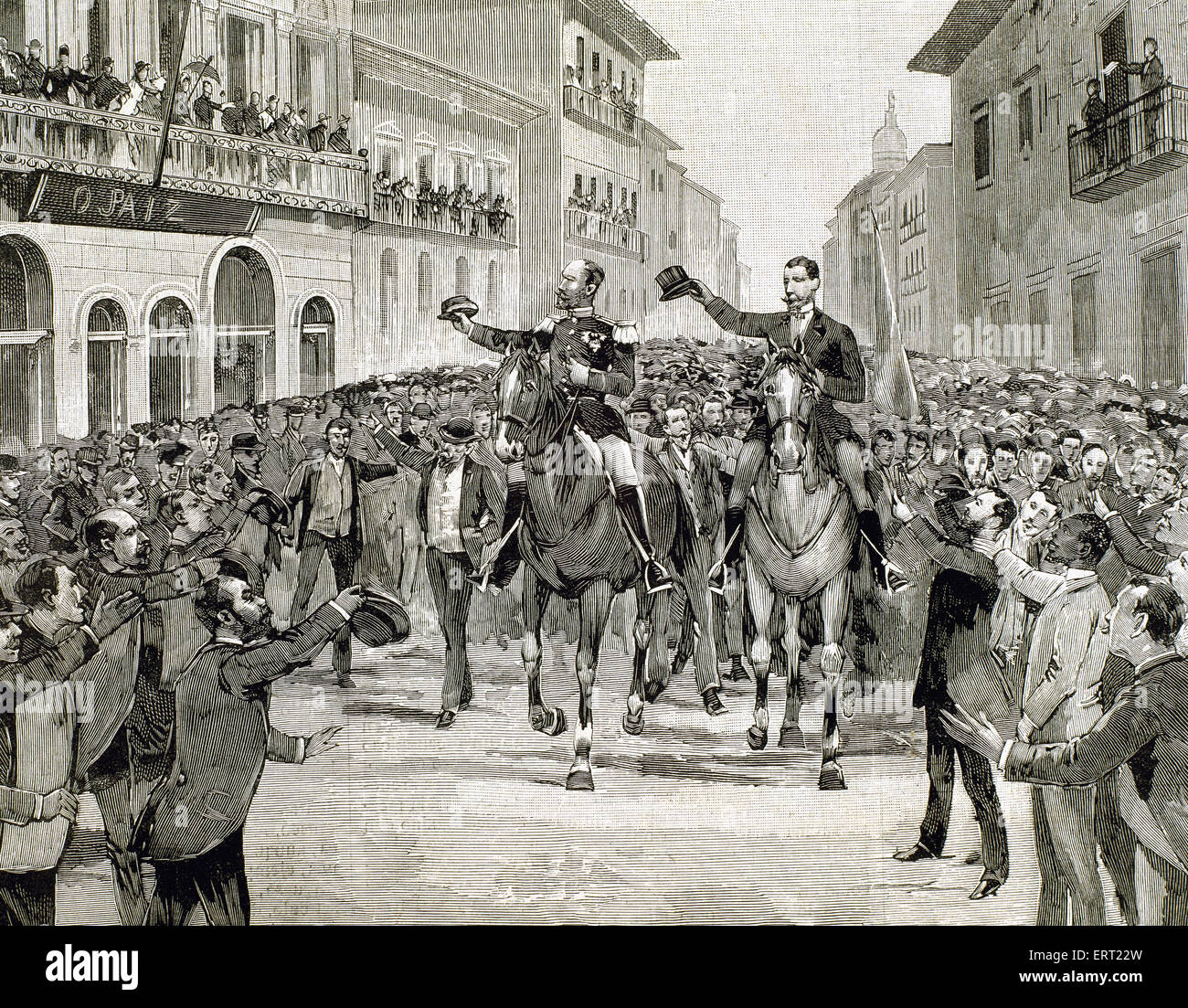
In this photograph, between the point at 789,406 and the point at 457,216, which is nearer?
the point at 789,406

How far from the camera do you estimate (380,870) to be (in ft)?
18.8

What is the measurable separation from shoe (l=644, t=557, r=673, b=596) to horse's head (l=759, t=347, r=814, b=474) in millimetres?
742

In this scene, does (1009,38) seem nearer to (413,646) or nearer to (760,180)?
(760,180)

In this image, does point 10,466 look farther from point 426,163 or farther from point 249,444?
point 426,163

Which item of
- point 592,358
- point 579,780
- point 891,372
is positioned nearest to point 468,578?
point 579,780

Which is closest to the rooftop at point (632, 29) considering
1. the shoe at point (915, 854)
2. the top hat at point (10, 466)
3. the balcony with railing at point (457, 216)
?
the balcony with railing at point (457, 216)

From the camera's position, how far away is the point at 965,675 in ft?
18.4

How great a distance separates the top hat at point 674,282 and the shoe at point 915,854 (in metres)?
2.99

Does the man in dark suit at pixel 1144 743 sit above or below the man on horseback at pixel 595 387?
below

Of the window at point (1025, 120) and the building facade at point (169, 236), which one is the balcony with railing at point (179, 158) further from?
the window at point (1025, 120)

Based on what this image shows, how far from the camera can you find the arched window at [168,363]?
235 inches

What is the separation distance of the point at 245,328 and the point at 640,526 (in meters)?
2.40

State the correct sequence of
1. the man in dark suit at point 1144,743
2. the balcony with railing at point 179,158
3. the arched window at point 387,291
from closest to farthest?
the man in dark suit at point 1144,743
the balcony with railing at point 179,158
the arched window at point 387,291

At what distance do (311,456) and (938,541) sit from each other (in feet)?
10.5
